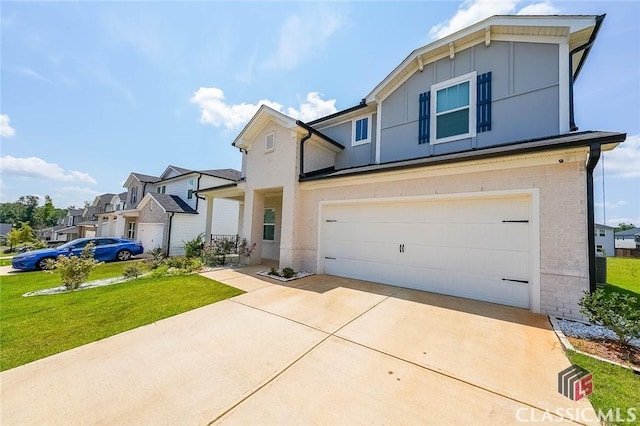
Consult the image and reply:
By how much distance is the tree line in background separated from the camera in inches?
1970

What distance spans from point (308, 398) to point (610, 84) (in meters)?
11.2

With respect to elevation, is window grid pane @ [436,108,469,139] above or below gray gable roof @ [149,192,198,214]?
above

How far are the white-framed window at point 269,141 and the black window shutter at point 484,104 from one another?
703cm

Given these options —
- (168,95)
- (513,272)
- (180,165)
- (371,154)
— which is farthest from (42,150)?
(513,272)

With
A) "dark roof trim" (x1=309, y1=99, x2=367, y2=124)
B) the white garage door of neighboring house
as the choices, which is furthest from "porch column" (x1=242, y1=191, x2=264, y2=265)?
the white garage door of neighboring house

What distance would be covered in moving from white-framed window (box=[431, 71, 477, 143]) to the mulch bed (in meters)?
5.62

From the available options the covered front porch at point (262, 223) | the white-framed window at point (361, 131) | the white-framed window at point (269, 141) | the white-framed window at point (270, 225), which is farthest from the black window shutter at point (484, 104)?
the white-framed window at point (270, 225)

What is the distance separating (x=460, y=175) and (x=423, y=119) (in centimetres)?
324

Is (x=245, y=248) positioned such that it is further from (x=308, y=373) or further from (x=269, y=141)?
(x=308, y=373)

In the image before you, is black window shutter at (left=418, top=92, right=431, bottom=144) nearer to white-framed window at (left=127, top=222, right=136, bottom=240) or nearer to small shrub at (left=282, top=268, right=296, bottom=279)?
small shrub at (left=282, top=268, right=296, bottom=279)

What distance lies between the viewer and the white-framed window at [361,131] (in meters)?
9.62

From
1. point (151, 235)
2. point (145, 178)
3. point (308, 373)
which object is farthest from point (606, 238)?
point (145, 178)

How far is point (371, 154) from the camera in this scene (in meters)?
9.37

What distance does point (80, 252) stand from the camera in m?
12.3
